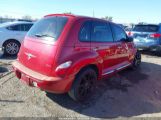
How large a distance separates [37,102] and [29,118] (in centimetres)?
67

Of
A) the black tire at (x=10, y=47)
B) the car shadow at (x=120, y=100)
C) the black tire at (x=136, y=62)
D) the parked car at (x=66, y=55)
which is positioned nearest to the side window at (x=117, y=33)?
the parked car at (x=66, y=55)

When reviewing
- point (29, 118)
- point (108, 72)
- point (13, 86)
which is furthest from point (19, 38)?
point (29, 118)

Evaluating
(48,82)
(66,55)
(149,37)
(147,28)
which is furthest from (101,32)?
(147,28)

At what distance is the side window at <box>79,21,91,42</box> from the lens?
14.9ft

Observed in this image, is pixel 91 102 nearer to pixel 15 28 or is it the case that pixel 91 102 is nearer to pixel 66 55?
pixel 66 55

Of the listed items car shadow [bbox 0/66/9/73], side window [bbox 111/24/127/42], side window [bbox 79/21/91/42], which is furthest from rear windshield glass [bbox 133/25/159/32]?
car shadow [bbox 0/66/9/73]

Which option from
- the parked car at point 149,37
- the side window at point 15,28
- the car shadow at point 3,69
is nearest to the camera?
the car shadow at point 3,69

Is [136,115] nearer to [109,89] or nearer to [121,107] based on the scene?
[121,107]

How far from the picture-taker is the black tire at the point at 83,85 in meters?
4.48

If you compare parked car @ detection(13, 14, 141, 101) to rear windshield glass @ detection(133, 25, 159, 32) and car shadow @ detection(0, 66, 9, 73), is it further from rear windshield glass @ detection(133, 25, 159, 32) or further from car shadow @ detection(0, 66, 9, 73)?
rear windshield glass @ detection(133, 25, 159, 32)

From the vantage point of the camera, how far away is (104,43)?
5.27 metres

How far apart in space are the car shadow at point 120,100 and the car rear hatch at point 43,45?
970 mm

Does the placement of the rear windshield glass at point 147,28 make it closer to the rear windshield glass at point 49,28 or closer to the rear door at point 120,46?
the rear door at point 120,46

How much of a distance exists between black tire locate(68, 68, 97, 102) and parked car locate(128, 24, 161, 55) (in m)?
6.27
